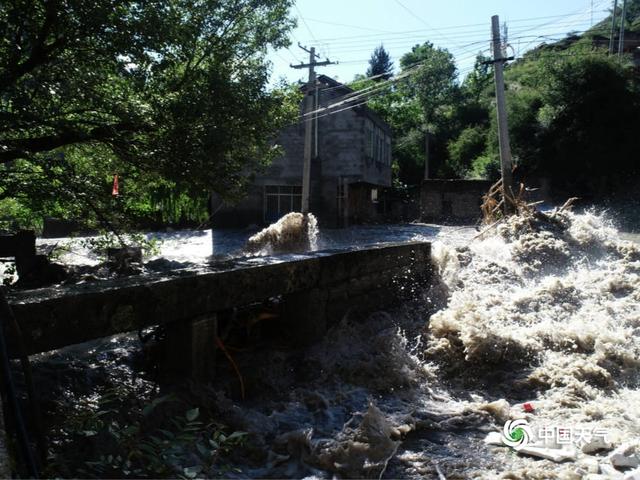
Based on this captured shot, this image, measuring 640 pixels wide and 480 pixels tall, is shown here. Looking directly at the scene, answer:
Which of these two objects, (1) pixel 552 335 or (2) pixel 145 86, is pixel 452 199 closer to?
(1) pixel 552 335

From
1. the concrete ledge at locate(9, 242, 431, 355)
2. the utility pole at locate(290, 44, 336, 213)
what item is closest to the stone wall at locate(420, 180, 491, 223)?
the utility pole at locate(290, 44, 336, 213)

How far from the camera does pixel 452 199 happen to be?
2542cm

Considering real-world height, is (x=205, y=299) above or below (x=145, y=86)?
below

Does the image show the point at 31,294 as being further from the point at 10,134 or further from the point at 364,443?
the point at 10,134

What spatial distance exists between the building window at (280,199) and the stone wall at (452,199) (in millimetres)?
5644

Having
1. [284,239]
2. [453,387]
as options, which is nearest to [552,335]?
[453,387]

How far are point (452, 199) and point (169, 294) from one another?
70.9 ft

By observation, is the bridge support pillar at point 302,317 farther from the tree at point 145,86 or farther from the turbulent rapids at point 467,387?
the tree at point 145,86

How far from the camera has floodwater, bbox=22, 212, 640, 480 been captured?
14.8 ft

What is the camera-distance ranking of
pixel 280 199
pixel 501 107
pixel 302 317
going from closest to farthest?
1. pixel 302 317
2. pixel 501 107
3. pixel 280 199

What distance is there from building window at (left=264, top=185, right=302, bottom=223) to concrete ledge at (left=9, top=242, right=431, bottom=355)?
16.7 m

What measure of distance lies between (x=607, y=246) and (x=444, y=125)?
3685 cm

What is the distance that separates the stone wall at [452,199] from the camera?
25.0 meters

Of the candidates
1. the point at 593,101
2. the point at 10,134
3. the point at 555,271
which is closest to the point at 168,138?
the point at 10,134
